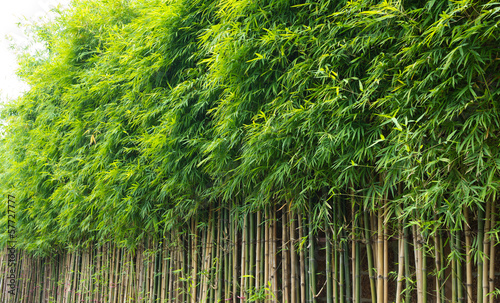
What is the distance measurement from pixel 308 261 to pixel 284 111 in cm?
82

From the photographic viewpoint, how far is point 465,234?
1.54 meters

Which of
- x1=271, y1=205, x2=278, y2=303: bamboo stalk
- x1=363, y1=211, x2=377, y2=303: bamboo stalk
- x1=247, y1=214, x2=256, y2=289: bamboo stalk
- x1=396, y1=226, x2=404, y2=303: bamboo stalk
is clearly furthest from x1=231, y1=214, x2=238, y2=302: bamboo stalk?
x1=396, y1=226, x2=404, y2=303: bamboo stalk

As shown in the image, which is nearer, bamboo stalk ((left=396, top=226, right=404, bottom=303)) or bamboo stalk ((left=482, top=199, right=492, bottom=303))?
bamboo stalk ((left=482, top=199, right=492, bottom=303))

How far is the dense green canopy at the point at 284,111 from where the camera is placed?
1.45 m

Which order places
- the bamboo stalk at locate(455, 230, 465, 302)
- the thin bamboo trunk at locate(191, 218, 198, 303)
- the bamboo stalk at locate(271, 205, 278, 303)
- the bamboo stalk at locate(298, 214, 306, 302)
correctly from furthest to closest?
the thin bamboo trunk at locate(191, 218, 198, 303) < the bamboo stalk at locate(271, 205, 278, 303) < the bamboo stalk at locate(298, 214, 306, 302) < the bamboo stalk at locate(455, 230, 465, 302)

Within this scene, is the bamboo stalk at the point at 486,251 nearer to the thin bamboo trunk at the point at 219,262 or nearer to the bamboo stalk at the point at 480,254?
the bamboo stalk at the point at 480,254

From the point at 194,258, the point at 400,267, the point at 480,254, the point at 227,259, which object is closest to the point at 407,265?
the point at 400,267

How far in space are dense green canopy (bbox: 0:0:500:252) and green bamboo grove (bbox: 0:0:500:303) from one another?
0.04 feet

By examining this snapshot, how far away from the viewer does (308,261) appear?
217cm

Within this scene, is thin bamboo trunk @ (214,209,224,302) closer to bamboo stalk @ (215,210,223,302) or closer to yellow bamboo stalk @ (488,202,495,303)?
bamboo stalk @ (215,210,223,302)

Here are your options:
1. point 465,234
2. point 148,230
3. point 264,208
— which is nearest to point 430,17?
point 465,234

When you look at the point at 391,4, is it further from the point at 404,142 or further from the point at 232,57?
Result: the point at 232,57

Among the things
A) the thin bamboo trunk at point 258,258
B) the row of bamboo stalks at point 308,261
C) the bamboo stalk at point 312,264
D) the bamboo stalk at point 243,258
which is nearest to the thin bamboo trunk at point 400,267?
the row of bamboo stalks at point 308,261

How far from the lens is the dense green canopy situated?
4.77 feet
